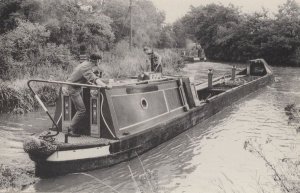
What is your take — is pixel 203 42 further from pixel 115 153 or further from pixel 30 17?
pixel 115 153

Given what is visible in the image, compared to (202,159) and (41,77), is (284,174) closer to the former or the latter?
(202,159)

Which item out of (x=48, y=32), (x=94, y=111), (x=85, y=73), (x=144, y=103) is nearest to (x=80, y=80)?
(x=85, y=73)

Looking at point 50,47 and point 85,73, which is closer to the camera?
point 85,73

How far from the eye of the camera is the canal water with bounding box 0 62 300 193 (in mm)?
6449

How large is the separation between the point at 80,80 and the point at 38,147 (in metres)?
1.70

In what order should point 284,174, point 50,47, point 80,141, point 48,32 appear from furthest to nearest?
point 50,47
point 48,32
point 80,141
point 284,174

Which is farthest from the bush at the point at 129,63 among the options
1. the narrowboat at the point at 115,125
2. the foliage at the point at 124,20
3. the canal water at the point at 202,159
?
the canal water at the point at 202,159

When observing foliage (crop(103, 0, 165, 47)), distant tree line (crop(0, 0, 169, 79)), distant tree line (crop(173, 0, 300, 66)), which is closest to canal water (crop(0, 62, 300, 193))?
distant tree line (crop(0, 0, 169, 79))

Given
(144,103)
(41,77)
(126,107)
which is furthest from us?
(41,77)

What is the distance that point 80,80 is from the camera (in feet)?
24.5

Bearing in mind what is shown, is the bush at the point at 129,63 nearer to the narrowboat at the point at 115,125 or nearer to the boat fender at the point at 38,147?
the narrowboat at the point at 115,125

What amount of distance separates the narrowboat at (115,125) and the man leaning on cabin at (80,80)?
0.57 feet

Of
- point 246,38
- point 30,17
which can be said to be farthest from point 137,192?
point 246,38

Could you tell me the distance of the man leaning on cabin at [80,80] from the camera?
7273 mm
